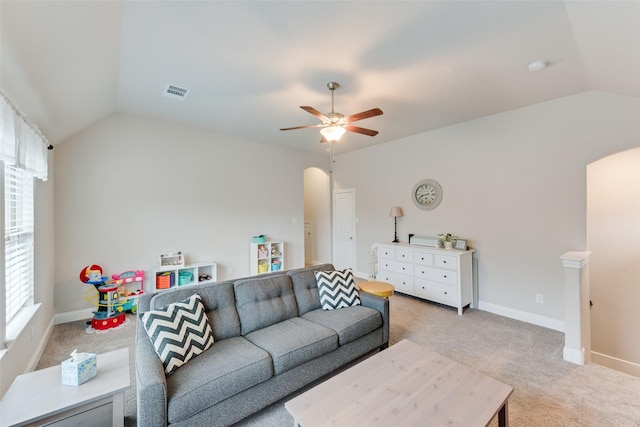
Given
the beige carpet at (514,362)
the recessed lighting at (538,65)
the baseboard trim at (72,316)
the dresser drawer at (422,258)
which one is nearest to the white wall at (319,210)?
the dresser drawer at (422,258)

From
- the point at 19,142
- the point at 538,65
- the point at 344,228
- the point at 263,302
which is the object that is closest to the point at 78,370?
the point at 263,302

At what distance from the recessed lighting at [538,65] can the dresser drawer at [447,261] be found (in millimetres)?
2391

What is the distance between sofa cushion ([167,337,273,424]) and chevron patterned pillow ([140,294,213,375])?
63 millimetres

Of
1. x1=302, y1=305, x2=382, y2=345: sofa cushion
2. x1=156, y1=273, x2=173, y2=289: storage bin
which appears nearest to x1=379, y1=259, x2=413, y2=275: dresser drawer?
x1=302, y1=305, x2=382, y2=345: sofa cushion

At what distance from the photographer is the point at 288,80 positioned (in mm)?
2877

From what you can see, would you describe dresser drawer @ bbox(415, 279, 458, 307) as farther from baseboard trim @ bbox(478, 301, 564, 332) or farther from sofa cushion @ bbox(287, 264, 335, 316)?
sofa cushion @ bbox(287, 264, 335, 316)

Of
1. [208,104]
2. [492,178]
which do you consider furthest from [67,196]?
[492,178]

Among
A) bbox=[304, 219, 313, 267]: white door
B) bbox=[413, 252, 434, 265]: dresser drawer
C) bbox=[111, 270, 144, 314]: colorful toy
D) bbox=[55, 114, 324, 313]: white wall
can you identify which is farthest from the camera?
bbox=[304, 219, 313, 267]: white door

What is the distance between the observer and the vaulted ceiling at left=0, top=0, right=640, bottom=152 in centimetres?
184

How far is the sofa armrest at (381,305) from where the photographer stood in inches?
109

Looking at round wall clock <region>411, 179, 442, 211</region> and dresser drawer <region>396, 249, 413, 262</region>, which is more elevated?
round wall clock <region>411, 179, 442, 211</region>

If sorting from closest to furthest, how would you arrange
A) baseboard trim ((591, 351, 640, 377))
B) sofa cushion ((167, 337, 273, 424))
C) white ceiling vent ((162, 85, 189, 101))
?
sofa cushion ((167, 337, 273, 424)) < white ceiling vent ((162, 85, 189, 101)) < baseboard trim ((591, 351, 640, 377))

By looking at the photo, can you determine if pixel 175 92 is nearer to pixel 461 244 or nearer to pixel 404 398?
pixel 404 398

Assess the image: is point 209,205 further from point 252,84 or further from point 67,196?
point 252,84
